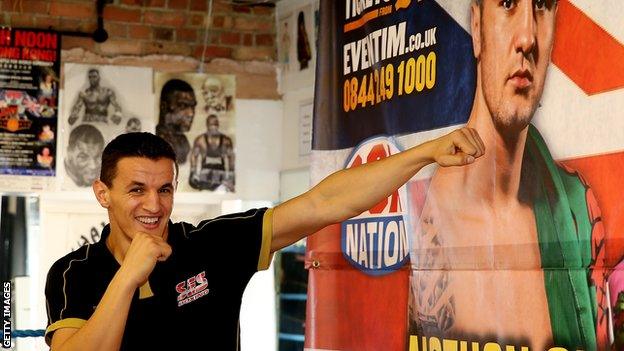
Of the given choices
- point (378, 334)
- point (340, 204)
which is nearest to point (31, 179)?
point (378, 334)

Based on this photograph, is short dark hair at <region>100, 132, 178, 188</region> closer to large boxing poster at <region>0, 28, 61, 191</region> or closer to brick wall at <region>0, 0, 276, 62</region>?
large boxing poster at <region>0, 28, 61, 191</region>

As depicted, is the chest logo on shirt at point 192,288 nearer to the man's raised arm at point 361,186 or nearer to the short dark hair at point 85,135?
the man's raised arm at point 361,186

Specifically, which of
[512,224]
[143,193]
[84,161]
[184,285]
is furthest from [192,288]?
[84,161]

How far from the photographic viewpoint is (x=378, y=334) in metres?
3.76

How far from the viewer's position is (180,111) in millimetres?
5824

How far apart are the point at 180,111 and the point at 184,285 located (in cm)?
303

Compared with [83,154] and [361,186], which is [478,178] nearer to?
[361,186]

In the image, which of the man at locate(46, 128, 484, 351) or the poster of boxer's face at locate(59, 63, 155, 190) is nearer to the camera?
the man at locate(46, 128, 484, 351)

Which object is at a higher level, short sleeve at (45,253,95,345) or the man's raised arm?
the man's raised arm

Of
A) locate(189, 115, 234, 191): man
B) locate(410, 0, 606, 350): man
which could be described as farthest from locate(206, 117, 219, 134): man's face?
locate(410, 0, 606, 350): man

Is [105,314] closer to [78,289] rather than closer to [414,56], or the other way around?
[78,289]

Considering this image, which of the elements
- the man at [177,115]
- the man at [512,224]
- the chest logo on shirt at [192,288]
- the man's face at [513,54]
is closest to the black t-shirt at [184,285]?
the chest logo on shirt at [192,288]

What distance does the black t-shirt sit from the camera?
280 cm

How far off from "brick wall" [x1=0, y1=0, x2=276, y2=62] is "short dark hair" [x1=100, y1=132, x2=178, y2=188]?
9.58 feet
